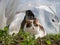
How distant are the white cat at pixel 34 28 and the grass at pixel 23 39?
0.08 metres

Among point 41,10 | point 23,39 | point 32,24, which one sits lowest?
point 23,39

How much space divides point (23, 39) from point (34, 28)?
0.40 metres

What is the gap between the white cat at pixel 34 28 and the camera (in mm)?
3424

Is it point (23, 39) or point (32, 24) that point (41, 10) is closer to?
point (32, 24)

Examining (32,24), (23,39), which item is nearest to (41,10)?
(32,24)

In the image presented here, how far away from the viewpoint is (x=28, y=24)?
350 cm

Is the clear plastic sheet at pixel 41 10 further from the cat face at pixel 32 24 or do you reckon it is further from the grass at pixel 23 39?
the grass at pixel 23 39

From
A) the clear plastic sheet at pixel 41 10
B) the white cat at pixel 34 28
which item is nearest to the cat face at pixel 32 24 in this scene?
the white cat at pixel 34 28

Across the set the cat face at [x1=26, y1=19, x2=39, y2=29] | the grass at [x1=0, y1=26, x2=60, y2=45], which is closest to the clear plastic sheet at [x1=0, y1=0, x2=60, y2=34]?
the cat face at [x1=26, y1=19, x2=39, y2=29]

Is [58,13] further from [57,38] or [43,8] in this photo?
[57,38]

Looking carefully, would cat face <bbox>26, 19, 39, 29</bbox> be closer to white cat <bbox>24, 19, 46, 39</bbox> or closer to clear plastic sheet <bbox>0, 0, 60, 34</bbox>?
white cat <bbox>24, 19, 46, 39</bbox>

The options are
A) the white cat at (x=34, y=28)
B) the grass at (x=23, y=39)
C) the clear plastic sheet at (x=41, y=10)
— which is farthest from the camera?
the clear plastic sheet at (x=41, y=10)

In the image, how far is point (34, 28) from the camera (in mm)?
3473

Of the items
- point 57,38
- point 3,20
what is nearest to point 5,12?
point 3,20
